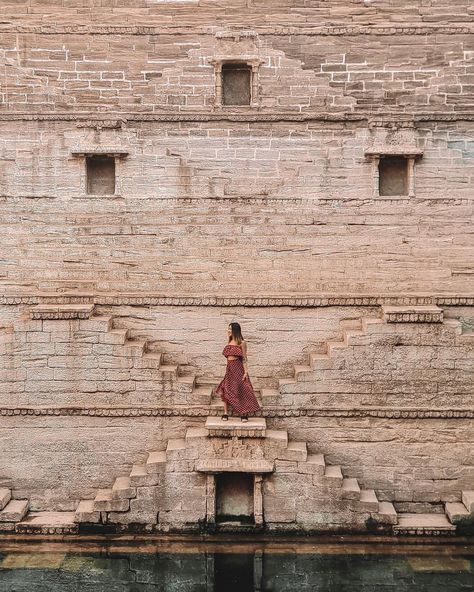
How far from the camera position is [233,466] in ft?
37.6

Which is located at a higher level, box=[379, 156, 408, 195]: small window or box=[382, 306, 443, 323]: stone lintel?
box=[379, 156, 408, 195]: small window

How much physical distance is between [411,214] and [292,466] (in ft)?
15.5

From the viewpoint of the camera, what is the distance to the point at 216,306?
13.0 metres

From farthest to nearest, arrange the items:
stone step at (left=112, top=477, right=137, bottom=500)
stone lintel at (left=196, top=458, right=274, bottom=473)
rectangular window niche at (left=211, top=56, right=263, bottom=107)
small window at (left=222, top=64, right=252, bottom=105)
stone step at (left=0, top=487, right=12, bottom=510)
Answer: small window at (left=222, top=64, right=252, bottom=105) → rectangular window niche at (left=211, top=56, right=263, bottom=107) → stone step at (left=0, top=487, right=12, bottom=510) → stone step at (left=112, top=477, right=137, bottom=500) → stone lintel at (left=196, top=458, right=274, bottom=473)

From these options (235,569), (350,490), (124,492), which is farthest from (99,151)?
(235,569)

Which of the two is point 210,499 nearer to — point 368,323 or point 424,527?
point 424,527

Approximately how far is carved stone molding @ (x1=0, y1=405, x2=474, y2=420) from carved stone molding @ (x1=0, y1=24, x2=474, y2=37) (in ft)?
20.9

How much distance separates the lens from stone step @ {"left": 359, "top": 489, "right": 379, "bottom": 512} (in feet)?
37.8

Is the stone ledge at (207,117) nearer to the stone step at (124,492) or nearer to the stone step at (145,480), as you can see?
the stone step at (145,480)

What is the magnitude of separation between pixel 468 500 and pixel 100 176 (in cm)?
782

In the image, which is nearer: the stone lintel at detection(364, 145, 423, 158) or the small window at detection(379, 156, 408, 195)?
the stone lintel at detection(364, 145, 423, 158)

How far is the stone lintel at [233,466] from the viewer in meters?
11.4

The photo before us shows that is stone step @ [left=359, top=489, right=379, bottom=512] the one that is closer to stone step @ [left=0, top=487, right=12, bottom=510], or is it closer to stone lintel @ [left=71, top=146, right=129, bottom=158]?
stone step @ [left=0, top=487, right=12, bottom=510]

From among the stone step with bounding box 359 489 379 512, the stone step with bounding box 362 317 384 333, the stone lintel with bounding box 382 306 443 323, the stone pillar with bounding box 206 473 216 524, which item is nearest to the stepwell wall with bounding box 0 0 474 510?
the stone step with bounding box 362 317 384 333
